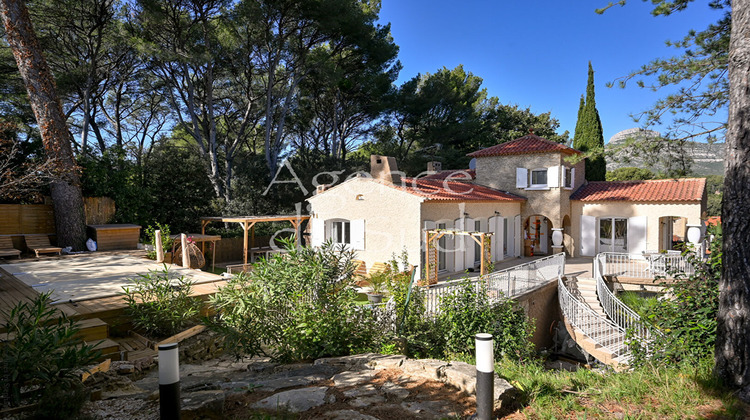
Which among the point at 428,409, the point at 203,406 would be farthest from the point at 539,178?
the point at 203,406

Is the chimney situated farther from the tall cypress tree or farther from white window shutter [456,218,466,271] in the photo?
the tall cypress tree

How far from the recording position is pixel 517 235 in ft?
63.2

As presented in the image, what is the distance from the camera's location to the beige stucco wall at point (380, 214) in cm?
1415


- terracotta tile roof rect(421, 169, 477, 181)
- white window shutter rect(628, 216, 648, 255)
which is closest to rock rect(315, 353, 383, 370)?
white window shutter rect(628, 216, 648, 255)

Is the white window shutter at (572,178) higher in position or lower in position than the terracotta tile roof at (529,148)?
lower

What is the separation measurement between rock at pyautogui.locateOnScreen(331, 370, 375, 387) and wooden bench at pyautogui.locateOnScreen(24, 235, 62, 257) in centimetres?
1454

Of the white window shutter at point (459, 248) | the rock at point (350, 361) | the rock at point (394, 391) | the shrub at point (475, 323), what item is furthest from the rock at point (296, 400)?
the white window shutter at point (459, 248)

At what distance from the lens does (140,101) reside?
2730cm

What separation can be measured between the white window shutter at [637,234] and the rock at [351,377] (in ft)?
56.6

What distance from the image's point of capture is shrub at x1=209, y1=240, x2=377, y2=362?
5.26 metres

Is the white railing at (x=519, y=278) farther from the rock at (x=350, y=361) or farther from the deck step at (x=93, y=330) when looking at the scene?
the deck step at (x=93, y=330)

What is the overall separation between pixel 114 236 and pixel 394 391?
1605 centimetres

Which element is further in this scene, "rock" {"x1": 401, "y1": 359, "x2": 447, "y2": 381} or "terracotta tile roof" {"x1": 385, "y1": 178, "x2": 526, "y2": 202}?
"terracotta tile roof" {"x1": 385, "y1": 178, "x2": 526, "y2": 202}

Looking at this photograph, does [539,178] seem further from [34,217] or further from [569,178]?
[34,217]
